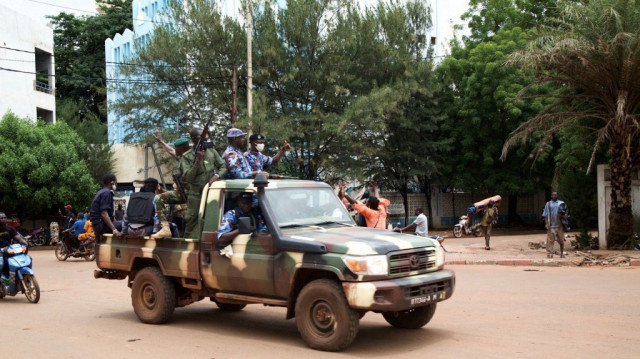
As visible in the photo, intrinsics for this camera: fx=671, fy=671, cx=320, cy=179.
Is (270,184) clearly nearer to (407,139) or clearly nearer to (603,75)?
(603,75)

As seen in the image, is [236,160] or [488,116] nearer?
[236,160]

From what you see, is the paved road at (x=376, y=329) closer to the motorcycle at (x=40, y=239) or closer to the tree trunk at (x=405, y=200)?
the motorcycle at (x=40, y=239)

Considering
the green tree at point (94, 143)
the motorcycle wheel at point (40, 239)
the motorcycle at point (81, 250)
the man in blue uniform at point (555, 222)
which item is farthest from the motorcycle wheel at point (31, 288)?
the green tree at point (94, 143)

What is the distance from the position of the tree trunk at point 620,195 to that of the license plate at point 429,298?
14.2 metres

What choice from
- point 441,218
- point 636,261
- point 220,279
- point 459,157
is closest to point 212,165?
point 220,279

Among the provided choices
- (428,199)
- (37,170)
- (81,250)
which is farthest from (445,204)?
(81,250)

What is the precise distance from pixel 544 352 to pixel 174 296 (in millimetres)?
5017

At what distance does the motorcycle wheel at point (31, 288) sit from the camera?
474 inches

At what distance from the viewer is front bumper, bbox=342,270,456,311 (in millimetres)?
7102

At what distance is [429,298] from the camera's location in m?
7.60

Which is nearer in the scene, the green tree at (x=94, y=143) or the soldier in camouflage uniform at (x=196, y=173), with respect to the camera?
the soldier in camouflage uniform at (x=196, y=173)

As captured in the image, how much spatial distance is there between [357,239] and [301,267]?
72 centimetres

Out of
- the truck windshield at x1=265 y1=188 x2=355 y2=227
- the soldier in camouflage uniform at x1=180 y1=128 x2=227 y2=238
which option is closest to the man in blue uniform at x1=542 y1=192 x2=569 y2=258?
the truck windshield at x1=265 y1=188 x2=355 y2=227

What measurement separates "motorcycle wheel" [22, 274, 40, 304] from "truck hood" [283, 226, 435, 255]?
246 inches
